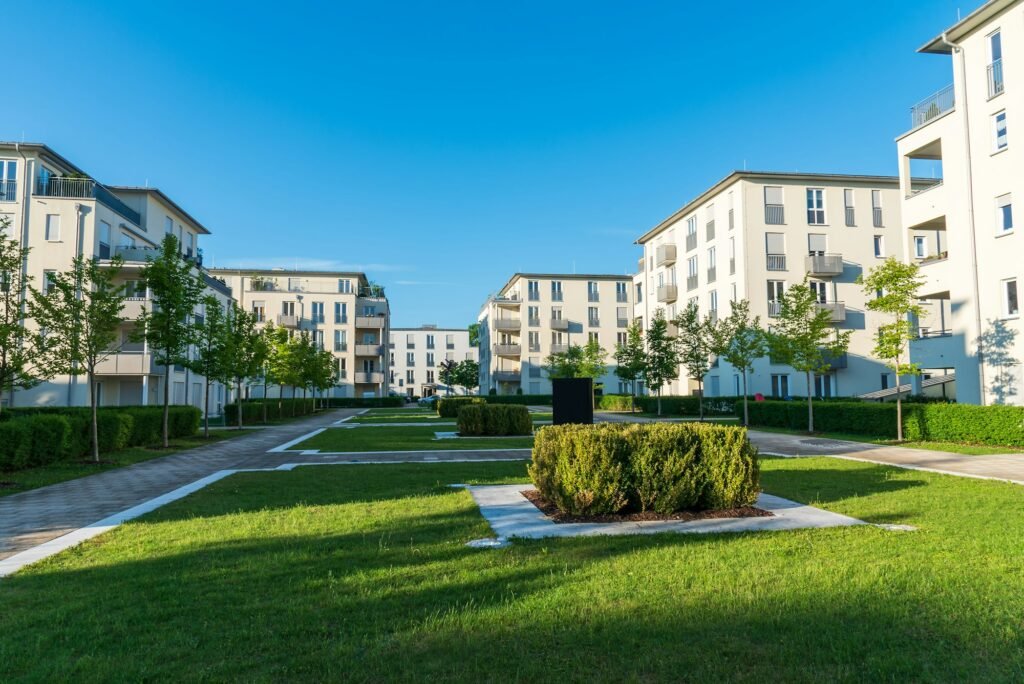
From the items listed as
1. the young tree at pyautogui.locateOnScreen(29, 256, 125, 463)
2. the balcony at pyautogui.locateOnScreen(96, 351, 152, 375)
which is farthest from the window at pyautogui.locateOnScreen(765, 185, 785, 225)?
the balcony at pyautogui.locateOnScreen(96, 351, 152, 375)

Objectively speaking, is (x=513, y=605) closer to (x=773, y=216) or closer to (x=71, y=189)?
(x=71, y=189)

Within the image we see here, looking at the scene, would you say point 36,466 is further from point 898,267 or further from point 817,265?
point 817,265

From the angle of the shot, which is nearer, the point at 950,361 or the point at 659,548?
the point at 659,548

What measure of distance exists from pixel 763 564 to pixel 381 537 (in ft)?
11.9

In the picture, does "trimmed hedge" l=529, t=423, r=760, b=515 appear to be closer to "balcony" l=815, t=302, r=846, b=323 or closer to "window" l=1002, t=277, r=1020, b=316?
"window" l=1002, t=277, r=1020, b=316

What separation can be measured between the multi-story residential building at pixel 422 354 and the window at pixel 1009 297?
292ft

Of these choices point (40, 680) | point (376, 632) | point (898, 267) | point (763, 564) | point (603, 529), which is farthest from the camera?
point (898, 267)

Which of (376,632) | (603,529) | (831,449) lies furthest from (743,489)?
(831,449)

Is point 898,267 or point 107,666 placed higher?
point 898,267

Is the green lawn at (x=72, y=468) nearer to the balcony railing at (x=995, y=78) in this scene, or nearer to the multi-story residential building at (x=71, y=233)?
the multi-story residential building at (x=71, y=233)

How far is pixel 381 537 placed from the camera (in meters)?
6.59

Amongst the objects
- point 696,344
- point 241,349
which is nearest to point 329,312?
point 241,349

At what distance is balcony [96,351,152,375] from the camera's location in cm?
3353

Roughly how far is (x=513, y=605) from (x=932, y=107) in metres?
28.7
